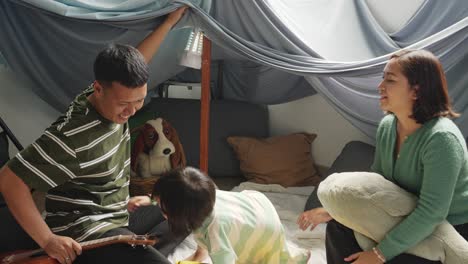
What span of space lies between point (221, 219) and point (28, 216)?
1.66 ft

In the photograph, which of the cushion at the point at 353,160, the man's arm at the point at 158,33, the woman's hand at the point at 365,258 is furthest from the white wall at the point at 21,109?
the woman's hand at the point at 365,258

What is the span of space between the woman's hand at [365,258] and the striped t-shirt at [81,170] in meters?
0.68

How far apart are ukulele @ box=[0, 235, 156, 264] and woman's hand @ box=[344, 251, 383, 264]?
22.5 inches

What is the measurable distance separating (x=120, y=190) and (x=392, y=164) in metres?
0.81

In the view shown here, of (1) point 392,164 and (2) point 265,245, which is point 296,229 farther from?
(1) point 392,164

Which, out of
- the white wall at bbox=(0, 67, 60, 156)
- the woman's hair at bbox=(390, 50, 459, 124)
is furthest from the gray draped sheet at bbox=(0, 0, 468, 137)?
the woman's hair at bbox=(390, 50, 459, 124)

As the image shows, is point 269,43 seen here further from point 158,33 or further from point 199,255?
point 199,255

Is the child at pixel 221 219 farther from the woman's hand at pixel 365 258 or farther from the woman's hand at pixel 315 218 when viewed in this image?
the woman's hand at pixel 365 258

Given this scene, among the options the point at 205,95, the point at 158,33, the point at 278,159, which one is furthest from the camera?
the point at 278,159

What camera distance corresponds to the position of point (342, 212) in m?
1.29

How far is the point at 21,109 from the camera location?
209 centimetres

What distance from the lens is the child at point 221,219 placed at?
1.22 metres

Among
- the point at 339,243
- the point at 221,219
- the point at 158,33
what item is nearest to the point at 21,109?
the point at 158,33

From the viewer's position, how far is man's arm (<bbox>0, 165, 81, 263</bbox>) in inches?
43.3
